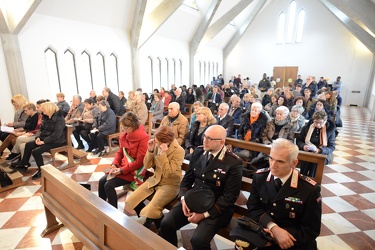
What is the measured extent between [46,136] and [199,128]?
2.86 m

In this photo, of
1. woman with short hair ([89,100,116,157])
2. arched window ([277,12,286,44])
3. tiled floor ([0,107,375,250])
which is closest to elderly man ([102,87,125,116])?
woman with short hair ([89,100,116,157])

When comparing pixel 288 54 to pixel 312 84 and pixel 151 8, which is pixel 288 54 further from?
pixel 151 8

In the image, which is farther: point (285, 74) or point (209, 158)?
point (285, 74)

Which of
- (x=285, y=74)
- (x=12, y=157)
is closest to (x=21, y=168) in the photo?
(x=12, y=157)

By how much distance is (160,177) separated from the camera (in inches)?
97.7

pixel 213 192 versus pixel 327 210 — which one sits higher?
pixel 213 192

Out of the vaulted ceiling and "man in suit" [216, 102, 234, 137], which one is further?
the vaulted ceiling

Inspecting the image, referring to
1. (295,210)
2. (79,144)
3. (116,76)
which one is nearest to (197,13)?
(116,76)

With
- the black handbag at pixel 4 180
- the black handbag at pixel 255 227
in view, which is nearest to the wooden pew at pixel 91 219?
the black handbag at pixel 255 227

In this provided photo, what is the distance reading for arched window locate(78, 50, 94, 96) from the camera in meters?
8.30

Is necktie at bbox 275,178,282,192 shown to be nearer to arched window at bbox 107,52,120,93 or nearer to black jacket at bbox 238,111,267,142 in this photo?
black jacket at bbox 238,111,267,142

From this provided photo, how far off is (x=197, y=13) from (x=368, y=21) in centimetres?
745

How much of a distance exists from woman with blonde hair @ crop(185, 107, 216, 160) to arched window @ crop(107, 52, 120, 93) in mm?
6740

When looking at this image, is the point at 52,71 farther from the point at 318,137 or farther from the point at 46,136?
the point at 318,137
